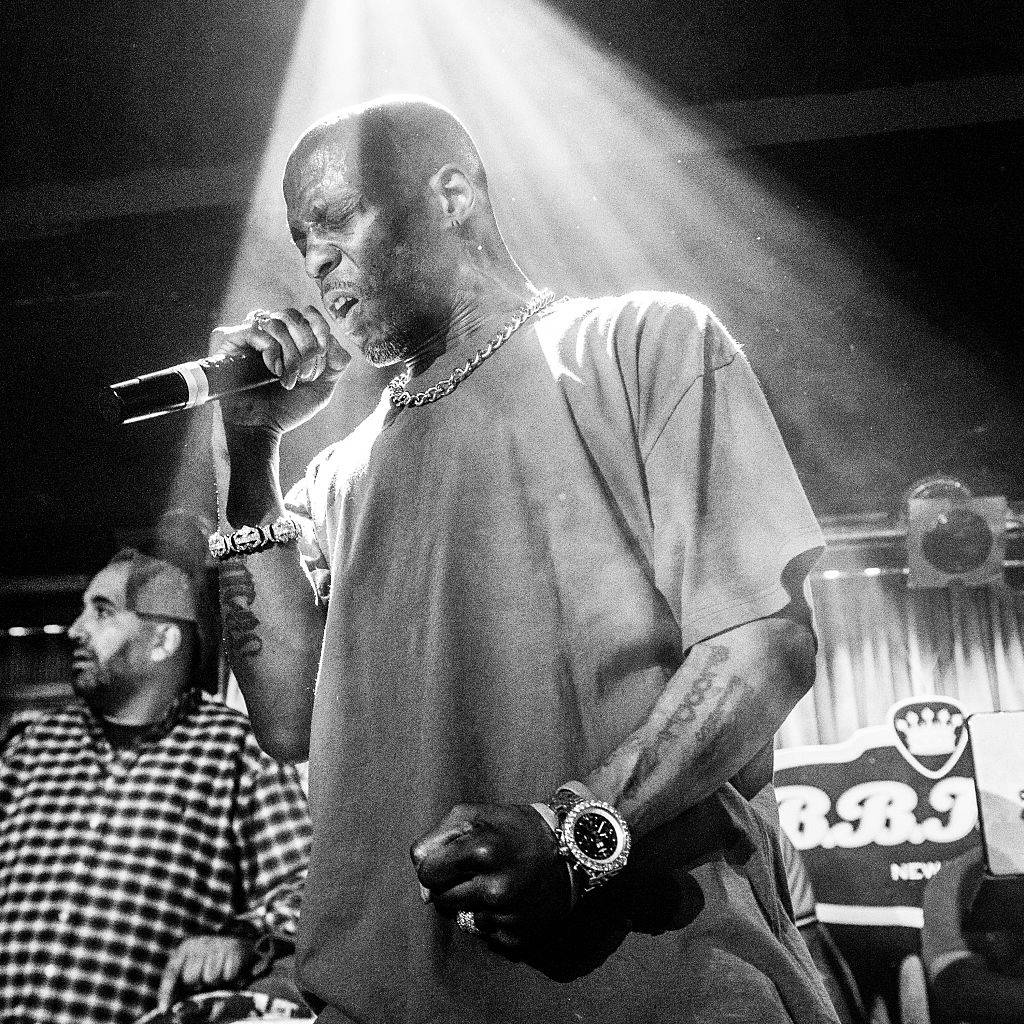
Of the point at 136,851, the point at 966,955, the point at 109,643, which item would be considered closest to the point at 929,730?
the point at 966,955

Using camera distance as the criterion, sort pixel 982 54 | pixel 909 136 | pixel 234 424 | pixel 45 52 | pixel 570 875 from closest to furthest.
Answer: pixel 570 875, pixel 234 424, pixel 45 52, pixel 982 54, pixel 909 136

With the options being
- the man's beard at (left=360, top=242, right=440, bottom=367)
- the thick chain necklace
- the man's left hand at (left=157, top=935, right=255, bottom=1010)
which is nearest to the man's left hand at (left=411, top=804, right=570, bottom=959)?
the thick chain necklace

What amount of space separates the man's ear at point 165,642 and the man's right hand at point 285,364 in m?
4.20

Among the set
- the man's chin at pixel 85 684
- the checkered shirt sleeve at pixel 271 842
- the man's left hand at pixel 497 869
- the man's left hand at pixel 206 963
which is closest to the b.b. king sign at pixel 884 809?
the checkered shirt sleeve at pixel 271 842

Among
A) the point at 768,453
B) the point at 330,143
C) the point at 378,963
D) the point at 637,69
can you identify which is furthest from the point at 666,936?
the point at 637,69

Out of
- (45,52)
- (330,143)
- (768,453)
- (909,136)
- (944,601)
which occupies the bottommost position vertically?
(768,453)

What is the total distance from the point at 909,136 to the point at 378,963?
4041 mm

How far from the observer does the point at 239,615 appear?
164cm

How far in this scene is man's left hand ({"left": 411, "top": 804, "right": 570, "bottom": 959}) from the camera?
0.90 metres

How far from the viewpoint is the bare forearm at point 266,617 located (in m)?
1.57

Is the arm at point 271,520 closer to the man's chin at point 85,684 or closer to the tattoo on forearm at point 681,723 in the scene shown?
the tattoo on forearm at point 681,723

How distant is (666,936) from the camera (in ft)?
3.30

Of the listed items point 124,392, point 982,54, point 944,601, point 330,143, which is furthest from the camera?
point 944,601

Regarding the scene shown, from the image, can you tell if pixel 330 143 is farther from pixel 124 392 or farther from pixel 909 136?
pixel 909 136
